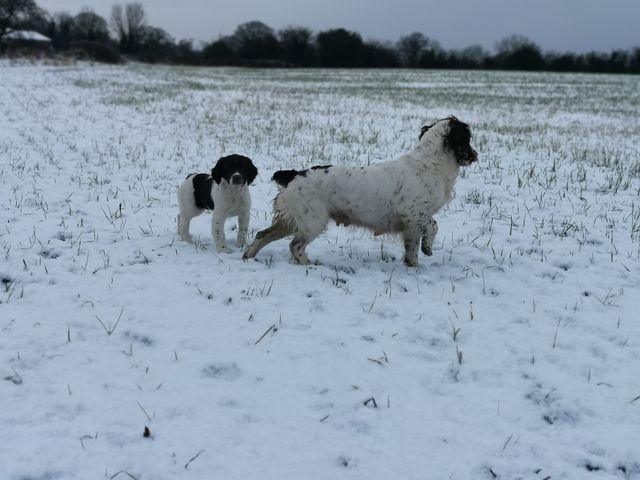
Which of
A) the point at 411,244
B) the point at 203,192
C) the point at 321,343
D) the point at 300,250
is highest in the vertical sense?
the point at 203,192

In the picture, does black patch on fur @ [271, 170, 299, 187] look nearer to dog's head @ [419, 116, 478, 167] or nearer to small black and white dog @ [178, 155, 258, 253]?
small black and white dog @ [178, 155, 258, 253]

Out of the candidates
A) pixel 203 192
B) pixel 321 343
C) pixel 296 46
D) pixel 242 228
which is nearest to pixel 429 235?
pixel 242 228

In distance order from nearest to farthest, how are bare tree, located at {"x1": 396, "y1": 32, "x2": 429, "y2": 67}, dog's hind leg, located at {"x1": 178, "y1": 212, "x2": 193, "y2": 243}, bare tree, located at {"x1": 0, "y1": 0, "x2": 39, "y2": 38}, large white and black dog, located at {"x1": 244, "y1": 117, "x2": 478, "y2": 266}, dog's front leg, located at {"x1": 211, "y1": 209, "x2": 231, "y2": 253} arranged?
1. large white and black dog, located at {"x1": 244, "y1": 117, "x2": 478, "y2": 266}
2. dog's front leg, located at {"x1": 211, "y1": 209, "x2": 231, "y2": 253}
3. dog's hind leg, located at {"x1": 178, "y1": 212, "x2": 193, "y2": 243}
4. bare tree, located at {"x1": 0, "y1": 0, "x2": 39, "y2": 38}
5. bare tree, located at {"x1": 396, "y1": 32, "x2": 429, "y2": 67}

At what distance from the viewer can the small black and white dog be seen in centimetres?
574

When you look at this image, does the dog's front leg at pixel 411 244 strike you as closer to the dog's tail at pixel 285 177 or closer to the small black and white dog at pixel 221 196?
the dog's tail at pixel 285 177

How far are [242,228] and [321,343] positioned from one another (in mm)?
2532

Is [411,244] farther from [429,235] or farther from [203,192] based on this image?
[203,192]

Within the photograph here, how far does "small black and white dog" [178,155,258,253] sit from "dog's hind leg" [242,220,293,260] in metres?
0.31

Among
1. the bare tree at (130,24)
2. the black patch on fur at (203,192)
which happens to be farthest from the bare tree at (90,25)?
the black patch on fur at (203,192)

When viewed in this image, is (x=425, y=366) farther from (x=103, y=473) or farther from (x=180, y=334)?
(x=103, y=473)

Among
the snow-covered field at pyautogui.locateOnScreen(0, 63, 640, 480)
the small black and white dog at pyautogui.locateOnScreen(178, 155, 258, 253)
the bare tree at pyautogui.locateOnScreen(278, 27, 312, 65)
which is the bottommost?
the snow-covered field at pyautogui.locateOnScreen(0, 63, 640, 480)

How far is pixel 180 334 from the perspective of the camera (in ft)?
13.0

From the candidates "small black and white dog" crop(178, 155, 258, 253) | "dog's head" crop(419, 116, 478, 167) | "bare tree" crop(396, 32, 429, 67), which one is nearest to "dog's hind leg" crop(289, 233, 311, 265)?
"small black and white dog" crop(178, 155, 258, 253)

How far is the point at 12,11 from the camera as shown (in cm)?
6250
